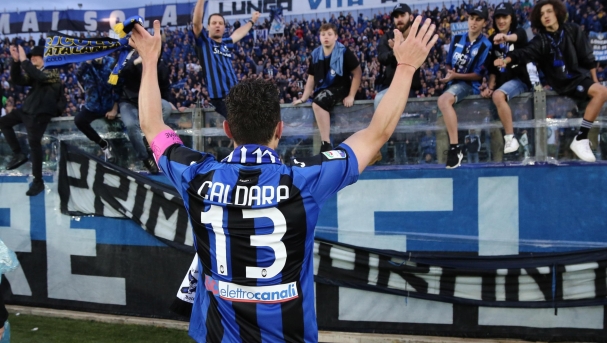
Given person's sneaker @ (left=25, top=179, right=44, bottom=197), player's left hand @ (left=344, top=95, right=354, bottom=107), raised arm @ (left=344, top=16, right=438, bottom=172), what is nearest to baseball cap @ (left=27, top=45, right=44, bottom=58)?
person's sneaker @ (left=25, top=179, right=44, bottom=197)

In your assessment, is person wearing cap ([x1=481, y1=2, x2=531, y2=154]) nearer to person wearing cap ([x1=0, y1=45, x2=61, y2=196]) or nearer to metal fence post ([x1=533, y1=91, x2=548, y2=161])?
metal fence post ([x1=533, y1=91, x2=548, y2=161])

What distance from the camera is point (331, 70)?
6586mm

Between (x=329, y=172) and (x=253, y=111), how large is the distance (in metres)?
0.40

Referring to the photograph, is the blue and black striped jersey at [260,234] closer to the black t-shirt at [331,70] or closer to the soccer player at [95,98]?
the black t-shirt at [331,70]

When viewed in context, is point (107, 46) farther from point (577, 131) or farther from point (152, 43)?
point (577, 131)

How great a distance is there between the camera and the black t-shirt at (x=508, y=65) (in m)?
5.91

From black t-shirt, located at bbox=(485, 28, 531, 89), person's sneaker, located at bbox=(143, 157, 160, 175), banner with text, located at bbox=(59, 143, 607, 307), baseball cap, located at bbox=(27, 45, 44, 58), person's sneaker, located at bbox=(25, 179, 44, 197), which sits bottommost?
banner with text, located at bbox=(59, 143, 607, 307)

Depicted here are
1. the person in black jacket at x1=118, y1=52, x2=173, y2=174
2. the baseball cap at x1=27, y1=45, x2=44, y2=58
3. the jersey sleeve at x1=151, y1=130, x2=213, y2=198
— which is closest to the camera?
the jersey sleeve at x1=151, y1=130, x2=213, y2=198

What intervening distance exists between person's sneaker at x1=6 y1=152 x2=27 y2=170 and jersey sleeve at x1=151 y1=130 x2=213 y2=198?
583cm

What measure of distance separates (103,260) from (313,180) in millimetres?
5642

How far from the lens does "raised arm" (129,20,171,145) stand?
2.58m

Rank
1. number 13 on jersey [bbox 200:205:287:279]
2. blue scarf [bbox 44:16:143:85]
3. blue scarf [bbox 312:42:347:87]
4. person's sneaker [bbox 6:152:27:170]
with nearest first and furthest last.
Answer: number 13 on jersey [bbox 200:205:287:279] < blue scarf [bbox 44:16:143:85] < blue scarf [bbox 312:42:347:87] < person's sneaker [bbox 6:152:27:170]

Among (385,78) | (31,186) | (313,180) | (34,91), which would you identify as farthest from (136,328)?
(313,180)

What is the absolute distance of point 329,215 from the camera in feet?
21.0
